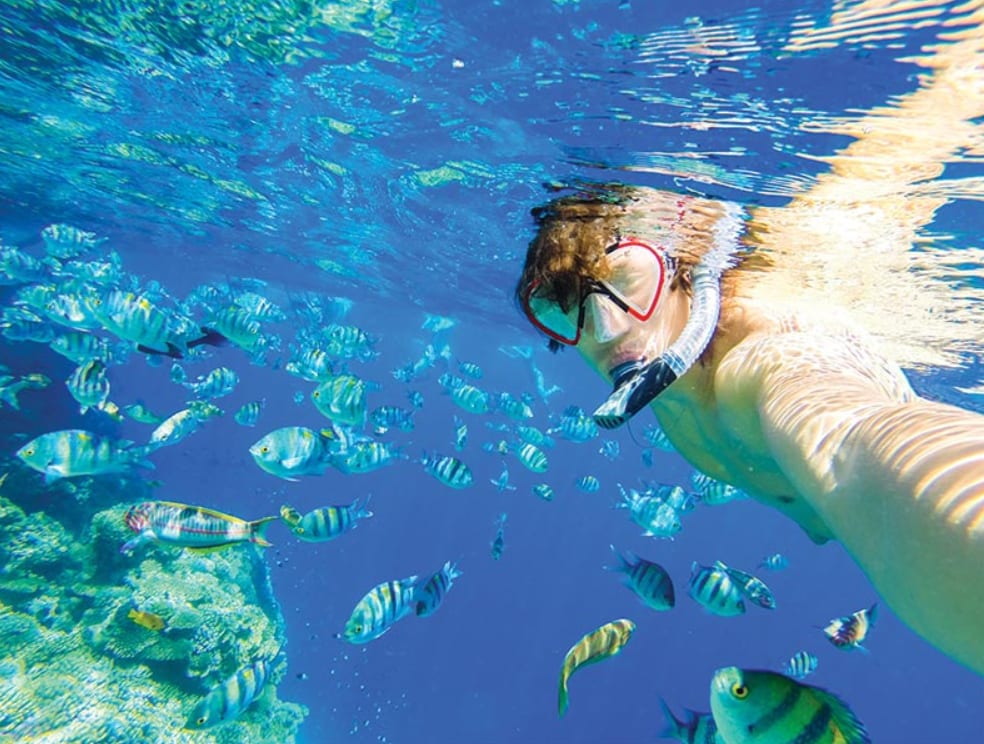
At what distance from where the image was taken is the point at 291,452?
665 centimetres

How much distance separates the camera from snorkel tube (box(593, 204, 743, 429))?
6.29 feet

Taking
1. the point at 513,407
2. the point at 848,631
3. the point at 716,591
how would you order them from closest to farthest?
the point at 716,591
the point at 848,631
the point at 513,407

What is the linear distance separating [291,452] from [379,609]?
6.97 ft

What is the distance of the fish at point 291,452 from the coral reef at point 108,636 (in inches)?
231

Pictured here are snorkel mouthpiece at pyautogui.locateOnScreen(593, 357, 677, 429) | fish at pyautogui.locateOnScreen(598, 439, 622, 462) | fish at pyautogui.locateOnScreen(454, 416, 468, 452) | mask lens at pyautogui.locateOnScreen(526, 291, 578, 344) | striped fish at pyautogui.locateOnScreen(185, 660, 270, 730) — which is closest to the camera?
snorkel mouthpiece at pyautogui.locateOnScreen(593, 357, 677, 429)

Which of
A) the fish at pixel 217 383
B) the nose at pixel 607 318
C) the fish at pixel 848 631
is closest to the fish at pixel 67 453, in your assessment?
the fish at pixel 217 383

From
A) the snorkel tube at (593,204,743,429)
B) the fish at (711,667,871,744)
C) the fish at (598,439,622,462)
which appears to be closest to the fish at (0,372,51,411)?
the fish at (598,439,622,462)

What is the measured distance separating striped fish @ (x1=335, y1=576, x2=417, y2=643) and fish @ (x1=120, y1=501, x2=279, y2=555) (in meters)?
1.44

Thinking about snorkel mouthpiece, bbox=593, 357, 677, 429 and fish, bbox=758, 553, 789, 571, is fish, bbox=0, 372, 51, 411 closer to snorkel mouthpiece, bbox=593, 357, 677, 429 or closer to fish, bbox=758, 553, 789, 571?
snorkel mouthpiece, bbox=593, 357, 677, 429

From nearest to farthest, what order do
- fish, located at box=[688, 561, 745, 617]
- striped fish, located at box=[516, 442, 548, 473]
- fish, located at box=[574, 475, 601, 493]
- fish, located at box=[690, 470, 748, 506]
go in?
fish, located at box=[688, 561, 745, 617], fish, located at box=[690, 470, 748, 506], striped fish, located at box=[516, 442, 548, 473], fish, located at box=[574, 475, 601, 493]

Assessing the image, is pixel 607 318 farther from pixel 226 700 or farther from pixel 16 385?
pixel 16 385

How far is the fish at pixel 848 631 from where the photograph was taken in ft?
22.7

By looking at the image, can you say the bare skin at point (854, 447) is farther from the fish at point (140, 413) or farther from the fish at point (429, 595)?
the fish at point (140, 413)

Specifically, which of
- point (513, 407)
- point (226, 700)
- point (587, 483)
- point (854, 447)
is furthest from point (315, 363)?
point (854, 447)
